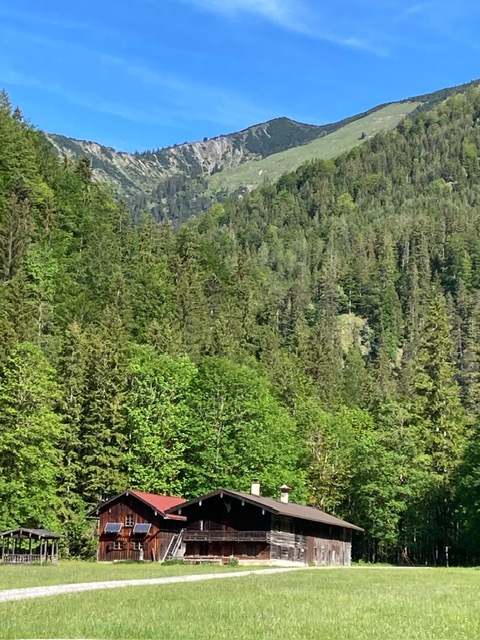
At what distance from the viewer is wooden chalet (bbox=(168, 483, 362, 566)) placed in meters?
58.7

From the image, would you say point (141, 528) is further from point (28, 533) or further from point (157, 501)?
point (28, 533)

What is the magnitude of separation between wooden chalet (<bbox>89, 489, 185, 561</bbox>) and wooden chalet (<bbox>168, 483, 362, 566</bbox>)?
2021 millimetres

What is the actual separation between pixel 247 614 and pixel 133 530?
43208mm

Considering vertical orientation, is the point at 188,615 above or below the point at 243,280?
below

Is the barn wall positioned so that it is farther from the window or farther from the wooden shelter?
the wooden shelter

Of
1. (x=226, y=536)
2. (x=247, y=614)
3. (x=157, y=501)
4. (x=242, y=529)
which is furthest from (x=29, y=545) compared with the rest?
(x=247, y=614)

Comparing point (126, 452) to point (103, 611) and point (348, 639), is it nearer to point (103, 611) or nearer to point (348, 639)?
point (103, 611)

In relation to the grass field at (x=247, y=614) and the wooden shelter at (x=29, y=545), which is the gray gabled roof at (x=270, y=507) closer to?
the wooden shelter at (x=29, y=545)

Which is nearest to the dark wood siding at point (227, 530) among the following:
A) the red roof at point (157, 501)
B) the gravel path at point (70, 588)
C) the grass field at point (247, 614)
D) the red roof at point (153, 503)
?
the red roof at point (153, 503)

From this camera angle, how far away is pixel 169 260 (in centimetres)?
12325

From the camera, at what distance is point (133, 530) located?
6275 centimetres

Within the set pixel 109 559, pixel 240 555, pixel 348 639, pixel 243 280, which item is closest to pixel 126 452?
pixel 109 559

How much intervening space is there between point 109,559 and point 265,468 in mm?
16634

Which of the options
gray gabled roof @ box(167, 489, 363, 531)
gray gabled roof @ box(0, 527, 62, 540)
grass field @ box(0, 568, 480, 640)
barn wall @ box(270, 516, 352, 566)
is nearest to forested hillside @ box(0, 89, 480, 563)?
barn wall @ box(270, 516, 352, 566)
